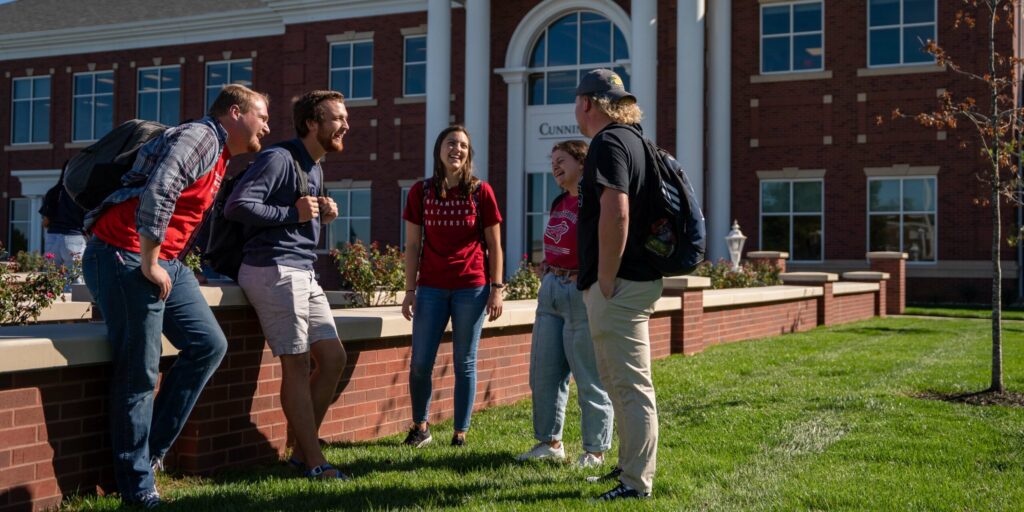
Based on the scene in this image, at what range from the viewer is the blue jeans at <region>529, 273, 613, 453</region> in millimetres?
5250

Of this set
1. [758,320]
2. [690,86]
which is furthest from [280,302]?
[690,86]

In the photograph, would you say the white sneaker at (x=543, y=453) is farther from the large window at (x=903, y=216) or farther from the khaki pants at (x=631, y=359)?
the large window at (x=903, y=216)

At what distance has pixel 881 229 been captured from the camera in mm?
24031

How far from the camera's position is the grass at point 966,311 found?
1908cm

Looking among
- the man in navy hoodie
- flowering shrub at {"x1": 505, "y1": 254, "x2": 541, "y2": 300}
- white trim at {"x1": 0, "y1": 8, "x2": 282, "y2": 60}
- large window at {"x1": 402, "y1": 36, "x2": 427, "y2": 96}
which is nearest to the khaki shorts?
the man in navy hoodie

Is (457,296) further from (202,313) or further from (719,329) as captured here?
(719,329)

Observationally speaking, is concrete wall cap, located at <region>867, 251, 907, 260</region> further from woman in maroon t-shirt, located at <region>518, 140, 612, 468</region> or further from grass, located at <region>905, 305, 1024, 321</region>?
woman in maroon t-shirt, located at <region>518, 140, 612, 468</region>

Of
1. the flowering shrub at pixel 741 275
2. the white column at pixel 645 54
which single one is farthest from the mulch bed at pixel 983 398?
the white column at pixel 645 54

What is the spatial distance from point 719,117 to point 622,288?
70.7 ft

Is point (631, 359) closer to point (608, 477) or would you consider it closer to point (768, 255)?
point (608, 477)

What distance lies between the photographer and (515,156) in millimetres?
27344

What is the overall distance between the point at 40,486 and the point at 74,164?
1.38 meters

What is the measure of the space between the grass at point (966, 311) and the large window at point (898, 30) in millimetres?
6190

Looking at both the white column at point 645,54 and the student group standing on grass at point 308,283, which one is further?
the white column at point 645,54
